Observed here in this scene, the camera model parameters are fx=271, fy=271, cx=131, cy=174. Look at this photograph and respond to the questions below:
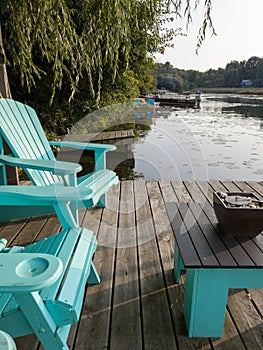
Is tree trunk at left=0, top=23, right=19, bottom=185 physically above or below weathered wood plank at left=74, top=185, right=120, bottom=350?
above

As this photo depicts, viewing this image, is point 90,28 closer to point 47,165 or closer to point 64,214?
point 47,165

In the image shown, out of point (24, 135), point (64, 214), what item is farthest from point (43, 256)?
point (24, 135)

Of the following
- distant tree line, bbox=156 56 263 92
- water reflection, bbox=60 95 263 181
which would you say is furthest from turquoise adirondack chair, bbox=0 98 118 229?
distant tree line, bbox=156 56 263 92

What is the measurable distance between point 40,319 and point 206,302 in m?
0.63

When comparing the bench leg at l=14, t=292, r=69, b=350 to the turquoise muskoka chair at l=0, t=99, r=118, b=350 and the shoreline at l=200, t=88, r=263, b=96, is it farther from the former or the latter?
the shoreline at l=200, t=88, r=263, b=96

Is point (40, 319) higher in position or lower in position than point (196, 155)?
higher

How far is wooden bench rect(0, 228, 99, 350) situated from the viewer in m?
0.65

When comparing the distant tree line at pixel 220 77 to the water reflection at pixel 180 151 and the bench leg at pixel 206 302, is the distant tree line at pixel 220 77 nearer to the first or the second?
the water reflection at pixel 180 151

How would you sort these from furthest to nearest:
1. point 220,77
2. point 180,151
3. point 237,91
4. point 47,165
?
1. point 220,77
2. point 237,91
3. point 180,151
4. point 47,165

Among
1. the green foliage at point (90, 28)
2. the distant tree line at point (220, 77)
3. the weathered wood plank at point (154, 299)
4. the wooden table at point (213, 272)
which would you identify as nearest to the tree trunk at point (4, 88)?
the green foliage at point (90, 28)

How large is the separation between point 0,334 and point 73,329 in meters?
0.84

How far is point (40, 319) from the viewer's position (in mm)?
785

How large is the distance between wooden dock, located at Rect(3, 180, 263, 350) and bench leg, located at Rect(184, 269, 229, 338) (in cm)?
5

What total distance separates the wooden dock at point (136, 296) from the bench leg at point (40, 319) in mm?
297
